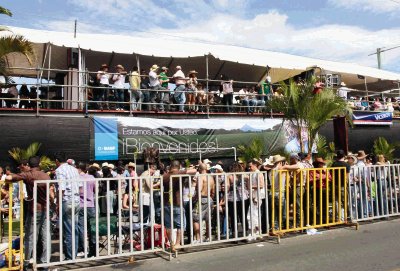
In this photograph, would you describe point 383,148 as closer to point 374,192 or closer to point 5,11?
point 374,192

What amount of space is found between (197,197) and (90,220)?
6.47ft

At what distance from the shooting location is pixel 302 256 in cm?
691

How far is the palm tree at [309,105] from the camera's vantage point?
12.5m

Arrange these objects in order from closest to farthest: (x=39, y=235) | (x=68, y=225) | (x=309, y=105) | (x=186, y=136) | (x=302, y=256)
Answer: (x=39, y=235)
(x=68, y=225)
(x=302, y=256)
(x=309, y=105)
(x=186, y=136)

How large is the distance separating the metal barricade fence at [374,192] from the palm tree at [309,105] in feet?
7.78

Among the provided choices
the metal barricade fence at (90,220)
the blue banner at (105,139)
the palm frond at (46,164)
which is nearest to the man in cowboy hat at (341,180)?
the metal barricade fence at (90,220)

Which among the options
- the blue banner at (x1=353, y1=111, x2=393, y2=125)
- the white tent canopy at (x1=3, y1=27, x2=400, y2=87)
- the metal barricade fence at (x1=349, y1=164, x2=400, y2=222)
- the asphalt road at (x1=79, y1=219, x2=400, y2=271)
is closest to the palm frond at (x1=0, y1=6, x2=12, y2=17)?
the white tent canopy at (x1=3, y1=27, x2=400, y2=87)

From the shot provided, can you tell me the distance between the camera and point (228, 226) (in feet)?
26.1

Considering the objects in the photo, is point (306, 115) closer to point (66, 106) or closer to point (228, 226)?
point (228, 226)

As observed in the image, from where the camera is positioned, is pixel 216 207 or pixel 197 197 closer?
pixel 216 207

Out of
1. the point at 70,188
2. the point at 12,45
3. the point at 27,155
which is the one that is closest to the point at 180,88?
the point at 27,155

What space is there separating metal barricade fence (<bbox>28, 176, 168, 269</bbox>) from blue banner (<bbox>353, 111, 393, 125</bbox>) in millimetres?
13484

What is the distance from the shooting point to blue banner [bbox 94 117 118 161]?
41.7ft

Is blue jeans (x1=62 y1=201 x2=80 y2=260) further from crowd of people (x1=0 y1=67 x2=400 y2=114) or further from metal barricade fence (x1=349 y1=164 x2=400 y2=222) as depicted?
crowd of people (x1=0 y1=67 x2=400 y2=114)
